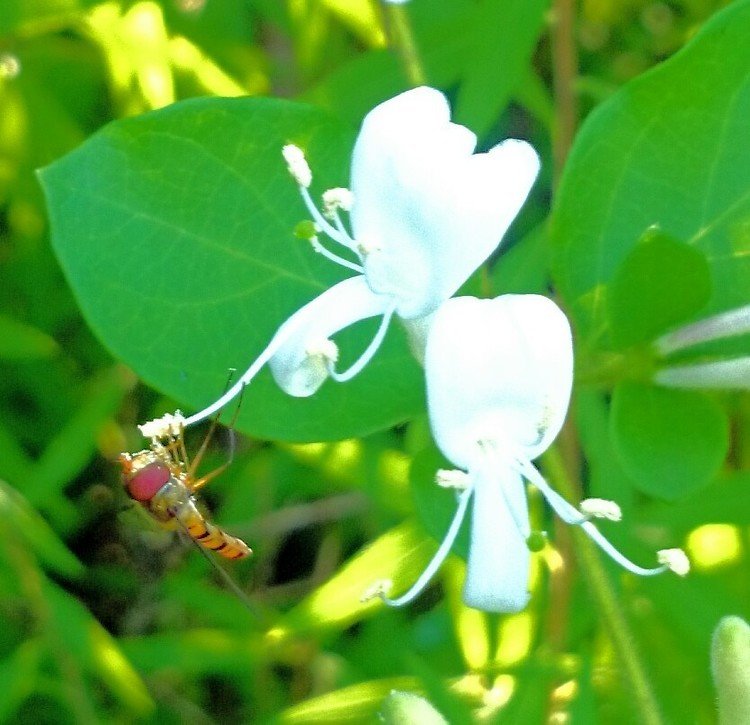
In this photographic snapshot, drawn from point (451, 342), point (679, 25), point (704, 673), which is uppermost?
point (679, 25)

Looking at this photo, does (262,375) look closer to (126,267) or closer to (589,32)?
(126,267)

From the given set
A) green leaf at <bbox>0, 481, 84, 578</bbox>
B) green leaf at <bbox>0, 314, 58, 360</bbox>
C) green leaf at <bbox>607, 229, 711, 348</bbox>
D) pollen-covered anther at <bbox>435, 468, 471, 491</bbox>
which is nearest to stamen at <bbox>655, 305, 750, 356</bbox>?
green leaf at <bbox>607, 229, 711, 348</bbox>

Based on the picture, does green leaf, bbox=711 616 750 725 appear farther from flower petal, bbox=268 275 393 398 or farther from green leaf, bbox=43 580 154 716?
green leaf, bbox=43 580 154 716

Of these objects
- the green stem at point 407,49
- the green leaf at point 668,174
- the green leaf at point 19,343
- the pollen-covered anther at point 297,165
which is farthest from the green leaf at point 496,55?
the green leaf at point 19,343

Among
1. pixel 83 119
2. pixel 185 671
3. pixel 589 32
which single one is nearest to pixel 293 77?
pixel 83 119

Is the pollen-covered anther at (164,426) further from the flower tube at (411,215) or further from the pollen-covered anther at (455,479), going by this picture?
the pollen-covered anther at (455,479)
